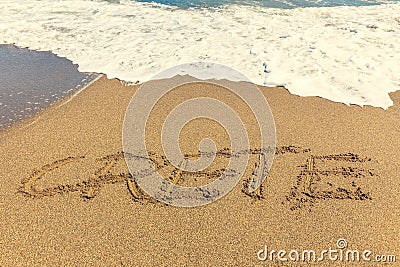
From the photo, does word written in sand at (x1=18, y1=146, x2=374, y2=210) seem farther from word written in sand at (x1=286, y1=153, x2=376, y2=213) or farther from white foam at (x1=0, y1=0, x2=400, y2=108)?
white foam at (x1=0, y1=0, x2=400, y2=108)

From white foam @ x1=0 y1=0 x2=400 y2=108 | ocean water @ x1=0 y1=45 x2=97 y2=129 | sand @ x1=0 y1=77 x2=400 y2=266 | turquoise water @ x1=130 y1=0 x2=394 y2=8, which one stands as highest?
turquoise water @ x1=130 y1=0 x2=394 y2=8

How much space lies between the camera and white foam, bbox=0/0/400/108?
595 cm

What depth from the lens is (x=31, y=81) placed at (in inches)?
225

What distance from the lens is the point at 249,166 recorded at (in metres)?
3.75

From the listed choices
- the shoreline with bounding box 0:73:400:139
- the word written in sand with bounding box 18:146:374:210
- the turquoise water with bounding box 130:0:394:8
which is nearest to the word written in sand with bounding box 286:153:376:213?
the word written in sand with bounding box 18:146:374:210

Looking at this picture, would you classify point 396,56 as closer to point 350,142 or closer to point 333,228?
point 350,142

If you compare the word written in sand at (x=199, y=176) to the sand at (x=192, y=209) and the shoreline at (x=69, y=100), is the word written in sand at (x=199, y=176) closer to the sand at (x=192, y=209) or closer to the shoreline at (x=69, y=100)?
the sand at (x=192, y=209)

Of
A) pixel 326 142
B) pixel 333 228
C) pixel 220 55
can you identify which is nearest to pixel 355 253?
pixel 333 228

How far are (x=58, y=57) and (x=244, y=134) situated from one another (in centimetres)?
462

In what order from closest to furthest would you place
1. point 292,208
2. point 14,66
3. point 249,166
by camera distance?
point 292,208
point 249,166
point 14,66

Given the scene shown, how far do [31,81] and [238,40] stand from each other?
4.57 m

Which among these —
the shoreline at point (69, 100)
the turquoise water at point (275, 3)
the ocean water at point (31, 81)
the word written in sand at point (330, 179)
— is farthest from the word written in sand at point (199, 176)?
the turquoise water at point (275, 3)

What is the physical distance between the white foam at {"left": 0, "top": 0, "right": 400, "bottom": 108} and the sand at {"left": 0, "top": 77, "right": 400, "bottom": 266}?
5.27 ft

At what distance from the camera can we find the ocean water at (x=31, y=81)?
4902mm
